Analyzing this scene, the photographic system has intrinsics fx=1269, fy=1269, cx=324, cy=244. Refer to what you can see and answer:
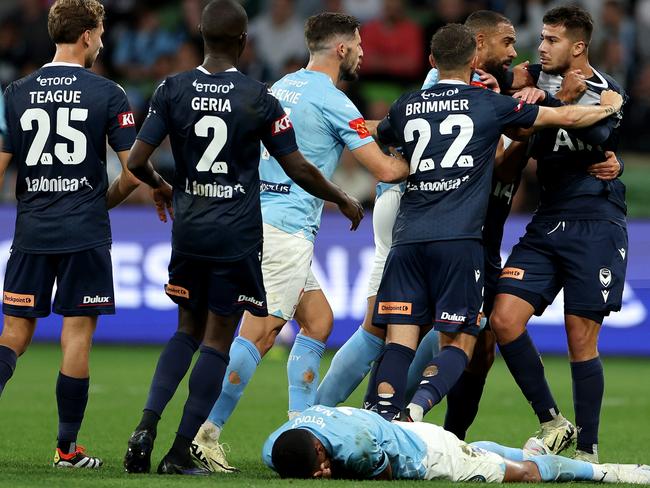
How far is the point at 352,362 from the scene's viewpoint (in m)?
7.29

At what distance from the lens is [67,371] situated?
252 inches

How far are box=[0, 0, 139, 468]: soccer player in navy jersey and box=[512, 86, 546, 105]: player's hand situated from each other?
2071 mm

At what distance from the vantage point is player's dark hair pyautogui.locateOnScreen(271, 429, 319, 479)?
5.48m

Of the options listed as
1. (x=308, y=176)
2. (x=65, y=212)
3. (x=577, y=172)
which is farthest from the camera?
(x=577, y=172)

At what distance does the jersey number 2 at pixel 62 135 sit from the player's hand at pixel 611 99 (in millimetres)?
2718

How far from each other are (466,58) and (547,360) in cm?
685

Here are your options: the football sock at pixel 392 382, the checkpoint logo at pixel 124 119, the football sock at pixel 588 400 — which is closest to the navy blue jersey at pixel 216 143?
the checkpoint logo at pixel 124 119

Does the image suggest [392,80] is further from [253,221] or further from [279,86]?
[253,221]

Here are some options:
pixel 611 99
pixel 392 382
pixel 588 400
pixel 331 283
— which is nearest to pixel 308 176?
pixel 392 382

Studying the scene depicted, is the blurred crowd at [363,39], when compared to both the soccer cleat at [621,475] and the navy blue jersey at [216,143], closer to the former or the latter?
the navy blue jersey at [216,143]

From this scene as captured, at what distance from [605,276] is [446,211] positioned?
3.32 feet

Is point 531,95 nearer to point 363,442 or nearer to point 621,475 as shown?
point 621,475

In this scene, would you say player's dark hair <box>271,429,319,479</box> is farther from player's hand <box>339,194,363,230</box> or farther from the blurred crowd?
the blurred crowd

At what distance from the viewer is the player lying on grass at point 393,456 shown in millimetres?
5527
